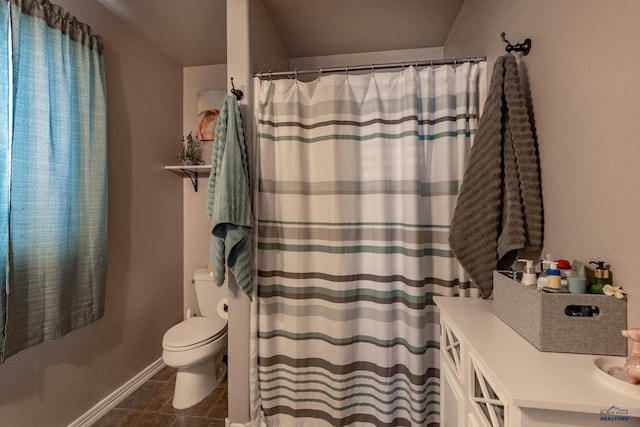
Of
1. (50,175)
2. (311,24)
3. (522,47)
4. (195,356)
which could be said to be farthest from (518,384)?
(311,24)

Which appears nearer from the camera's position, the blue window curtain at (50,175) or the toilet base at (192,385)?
the blue window curtain at (50,175)

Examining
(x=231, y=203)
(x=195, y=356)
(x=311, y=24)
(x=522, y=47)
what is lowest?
(x=195, y=356)

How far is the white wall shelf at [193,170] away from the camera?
85.4 inches

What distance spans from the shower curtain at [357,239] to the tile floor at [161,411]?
439 millimetres

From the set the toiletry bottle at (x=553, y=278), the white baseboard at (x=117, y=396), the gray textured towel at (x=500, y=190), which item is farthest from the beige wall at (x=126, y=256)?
the toiletry bottle at (x=553, y=278)

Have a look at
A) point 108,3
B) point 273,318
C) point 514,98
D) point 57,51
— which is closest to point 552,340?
point 514,98

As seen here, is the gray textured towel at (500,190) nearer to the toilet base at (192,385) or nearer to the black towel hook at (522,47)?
the black towel hook at (522,47)

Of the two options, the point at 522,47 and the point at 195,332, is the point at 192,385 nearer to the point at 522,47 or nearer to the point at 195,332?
the point at 195,332

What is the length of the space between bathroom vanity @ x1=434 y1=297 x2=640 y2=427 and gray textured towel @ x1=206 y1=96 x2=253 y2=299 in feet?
3.12

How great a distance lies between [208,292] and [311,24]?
2.10m

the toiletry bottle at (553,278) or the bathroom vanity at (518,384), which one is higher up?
the toiletry bottle at (553,278)

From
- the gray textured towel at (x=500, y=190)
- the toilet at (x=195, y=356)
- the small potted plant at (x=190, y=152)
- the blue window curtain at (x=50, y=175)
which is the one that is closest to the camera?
the gray textured towel at (x=500, y=190)

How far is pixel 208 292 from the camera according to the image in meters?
2.16

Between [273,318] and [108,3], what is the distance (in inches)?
84.6
